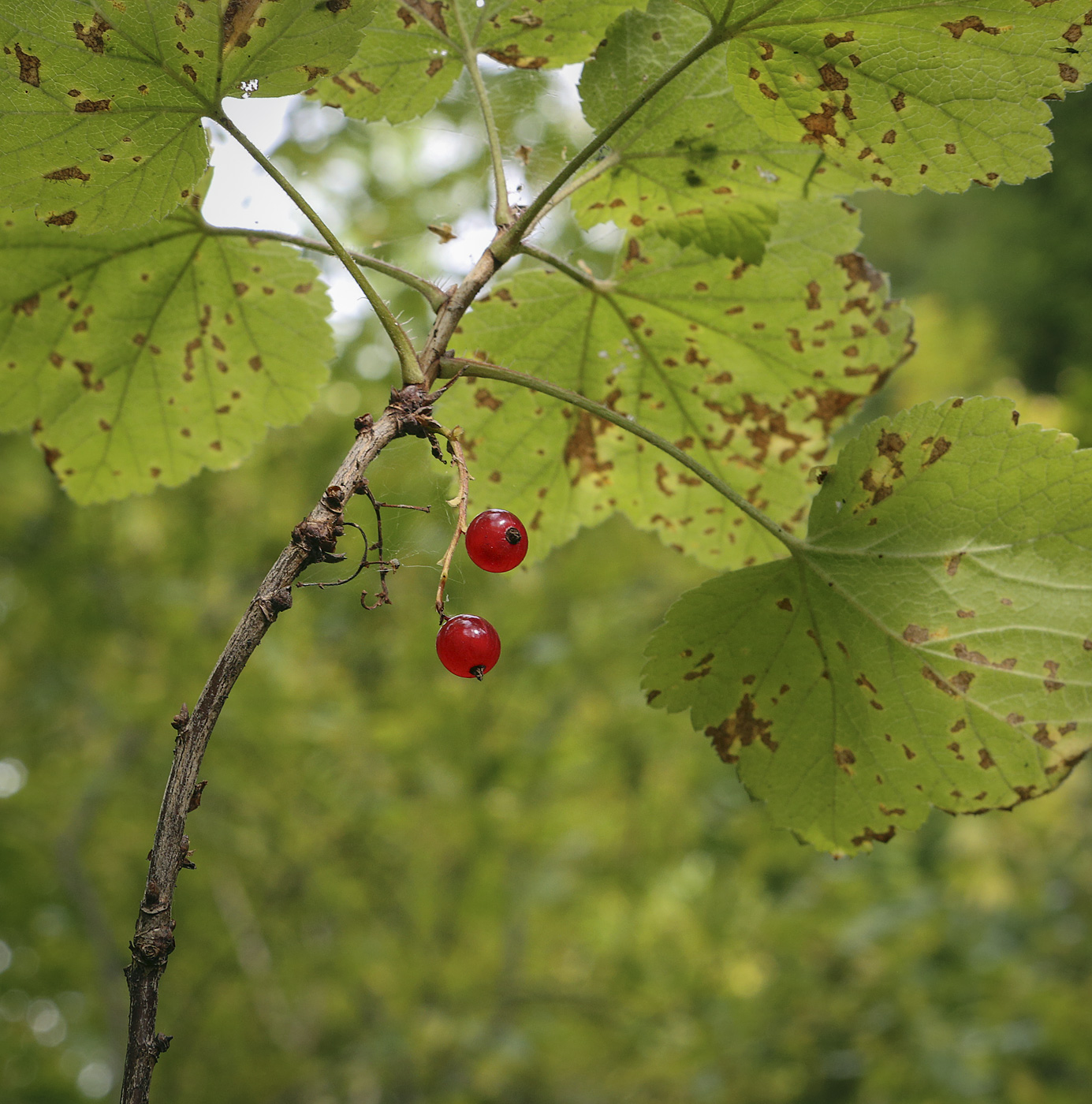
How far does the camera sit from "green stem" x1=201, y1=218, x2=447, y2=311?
82 cm

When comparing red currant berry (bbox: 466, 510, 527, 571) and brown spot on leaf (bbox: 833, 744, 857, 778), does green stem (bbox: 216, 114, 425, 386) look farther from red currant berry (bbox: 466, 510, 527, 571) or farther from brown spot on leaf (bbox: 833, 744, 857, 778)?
brown spot on leaf (bbox: 833, 744, 857, 778)

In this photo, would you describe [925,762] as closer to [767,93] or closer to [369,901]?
[767,93]

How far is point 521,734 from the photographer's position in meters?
3.50

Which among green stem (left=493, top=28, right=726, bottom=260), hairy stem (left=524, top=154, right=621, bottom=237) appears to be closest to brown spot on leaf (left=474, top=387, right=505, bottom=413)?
hairy stem (left=524, top=154, right=621, bottom=237)

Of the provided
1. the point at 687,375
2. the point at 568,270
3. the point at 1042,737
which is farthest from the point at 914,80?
the point at 1042,737

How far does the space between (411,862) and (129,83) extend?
3.54 metres

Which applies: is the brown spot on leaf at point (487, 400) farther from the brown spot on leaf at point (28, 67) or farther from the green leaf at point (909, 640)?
the brown spot on leaf at point (28, 67)

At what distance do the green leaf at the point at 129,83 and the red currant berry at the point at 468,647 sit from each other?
475mm

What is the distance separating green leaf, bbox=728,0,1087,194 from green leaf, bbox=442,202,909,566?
0.33 metres

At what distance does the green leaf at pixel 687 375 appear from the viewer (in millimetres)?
1192

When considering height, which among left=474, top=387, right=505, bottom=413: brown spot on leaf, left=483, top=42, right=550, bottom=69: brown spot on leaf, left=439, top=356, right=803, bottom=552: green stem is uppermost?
left=483, top=42, right=550, bottom=69: brown spot on leaf

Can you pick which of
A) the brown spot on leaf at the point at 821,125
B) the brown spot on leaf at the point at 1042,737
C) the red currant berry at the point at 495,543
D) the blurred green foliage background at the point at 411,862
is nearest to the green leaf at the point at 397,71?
the brown spot on leaf at the point at 821,125

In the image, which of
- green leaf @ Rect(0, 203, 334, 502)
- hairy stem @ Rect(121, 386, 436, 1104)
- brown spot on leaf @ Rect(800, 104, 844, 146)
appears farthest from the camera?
green leaf @ Rect(0, 203, 334, 502)

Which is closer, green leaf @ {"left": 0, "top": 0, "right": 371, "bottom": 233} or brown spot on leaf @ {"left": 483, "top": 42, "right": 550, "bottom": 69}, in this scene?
green leaf @ {"left": 0, "top": 0, "right": 371, "bottom": 233}
